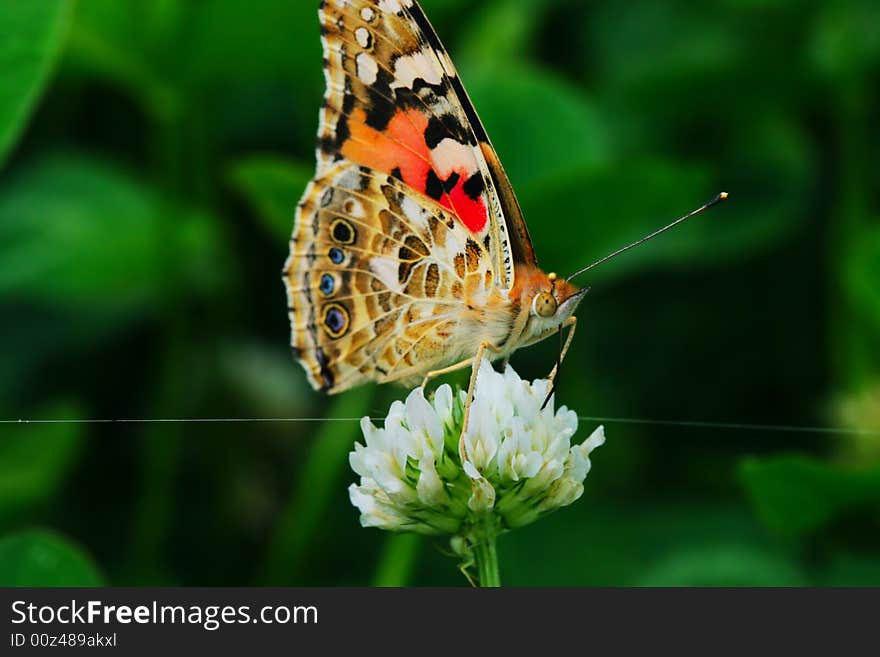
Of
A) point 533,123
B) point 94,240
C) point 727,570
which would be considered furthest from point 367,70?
A: point 94,240

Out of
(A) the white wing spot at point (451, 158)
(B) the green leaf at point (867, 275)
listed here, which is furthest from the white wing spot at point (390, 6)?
(B) the green leaf at point (867, 275)

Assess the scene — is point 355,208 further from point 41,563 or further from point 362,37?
point 41,563

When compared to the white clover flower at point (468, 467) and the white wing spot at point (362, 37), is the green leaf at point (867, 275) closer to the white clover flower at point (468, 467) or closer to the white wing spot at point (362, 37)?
the white wing spot at point (362, 37)

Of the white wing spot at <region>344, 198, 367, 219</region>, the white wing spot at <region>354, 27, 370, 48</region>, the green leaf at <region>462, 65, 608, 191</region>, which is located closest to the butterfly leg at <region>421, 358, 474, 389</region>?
the white wing spot at <region>344, 198, 367, 219</region>

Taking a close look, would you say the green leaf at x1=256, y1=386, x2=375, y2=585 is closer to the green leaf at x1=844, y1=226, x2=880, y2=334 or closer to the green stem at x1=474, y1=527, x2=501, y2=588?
the green leaf at x1=844, y1=226, x2=880, y2=334

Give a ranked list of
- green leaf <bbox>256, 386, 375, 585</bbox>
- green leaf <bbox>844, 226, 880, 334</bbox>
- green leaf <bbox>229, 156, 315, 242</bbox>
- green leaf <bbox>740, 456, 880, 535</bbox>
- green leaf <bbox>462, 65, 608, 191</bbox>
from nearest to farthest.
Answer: green leaf <bbox>740, 456, 880, 535</bbox> → green leaf <bbox>229, 156, 315, 242</bbox> → green leaf <bbox>256, 386, 375, 585</bbox> → green leaf <bbox>844, 226, 880, 334</bbox> → green leaf <bbox>462, 65, 608, 191</bbox>

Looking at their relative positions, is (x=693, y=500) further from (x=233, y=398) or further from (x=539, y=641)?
(x=539, y=641)
